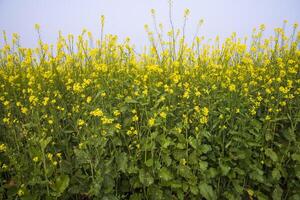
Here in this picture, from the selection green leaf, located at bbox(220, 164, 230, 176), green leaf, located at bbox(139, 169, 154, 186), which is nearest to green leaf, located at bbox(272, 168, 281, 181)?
green leaf, located at bbox(220, 164, 230, 176)

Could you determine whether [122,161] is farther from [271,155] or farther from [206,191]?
[271,155]

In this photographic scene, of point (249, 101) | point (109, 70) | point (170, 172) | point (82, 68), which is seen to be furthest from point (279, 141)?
point (82, 68)

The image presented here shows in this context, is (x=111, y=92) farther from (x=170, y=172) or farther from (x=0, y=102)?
(x=0, y=102)

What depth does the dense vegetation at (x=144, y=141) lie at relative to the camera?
2164 millimetres

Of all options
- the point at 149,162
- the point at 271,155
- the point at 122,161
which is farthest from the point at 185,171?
the point at 271,155

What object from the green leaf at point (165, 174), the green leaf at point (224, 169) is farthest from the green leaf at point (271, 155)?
the green leaf at point (165, 174)

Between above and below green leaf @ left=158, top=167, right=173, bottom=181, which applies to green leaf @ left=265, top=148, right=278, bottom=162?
above

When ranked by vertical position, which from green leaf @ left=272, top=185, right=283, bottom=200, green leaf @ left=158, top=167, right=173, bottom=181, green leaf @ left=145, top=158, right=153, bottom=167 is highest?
green leaf @ left=145, top=158, right=153, bottom=167

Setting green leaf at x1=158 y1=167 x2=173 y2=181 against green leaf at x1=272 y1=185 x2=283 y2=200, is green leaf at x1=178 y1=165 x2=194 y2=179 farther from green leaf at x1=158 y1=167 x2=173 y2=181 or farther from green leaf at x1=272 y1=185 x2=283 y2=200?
green leaf at x1=272 y1=185 x2=283 y2=200

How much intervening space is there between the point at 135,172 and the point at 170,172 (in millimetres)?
309

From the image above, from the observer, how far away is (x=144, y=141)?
2.26 meters

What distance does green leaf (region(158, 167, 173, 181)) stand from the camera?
2.16m

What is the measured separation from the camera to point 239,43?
3686mm

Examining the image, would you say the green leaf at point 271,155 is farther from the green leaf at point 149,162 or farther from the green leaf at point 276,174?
the green leaf at point 149,162
